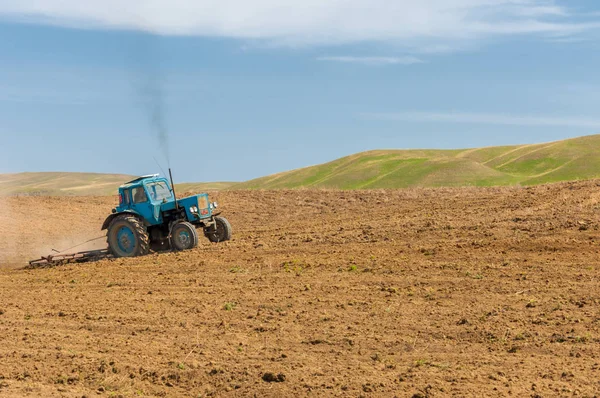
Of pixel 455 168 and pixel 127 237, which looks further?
pixel 455 168

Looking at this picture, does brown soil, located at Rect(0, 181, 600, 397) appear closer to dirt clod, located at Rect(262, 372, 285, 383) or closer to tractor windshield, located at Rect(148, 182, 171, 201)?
dirt clod, located at Rect(262, 372, 285, 383)

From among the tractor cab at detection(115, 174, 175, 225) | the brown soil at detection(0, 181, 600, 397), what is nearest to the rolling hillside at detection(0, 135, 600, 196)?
the tractor cab at detection(115, 174, 175, 225)

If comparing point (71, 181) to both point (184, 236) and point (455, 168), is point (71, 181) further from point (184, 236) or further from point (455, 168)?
point (184, 236)

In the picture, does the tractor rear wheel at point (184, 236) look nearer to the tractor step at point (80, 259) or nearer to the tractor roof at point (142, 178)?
the tractor roof at point (142, 178)

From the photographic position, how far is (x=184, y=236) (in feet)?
66.4

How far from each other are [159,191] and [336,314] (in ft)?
33.6

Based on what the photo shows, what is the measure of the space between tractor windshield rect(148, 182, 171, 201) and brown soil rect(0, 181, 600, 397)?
71.9 inches

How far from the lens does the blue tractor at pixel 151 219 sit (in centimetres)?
2020

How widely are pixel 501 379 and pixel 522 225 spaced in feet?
37.1

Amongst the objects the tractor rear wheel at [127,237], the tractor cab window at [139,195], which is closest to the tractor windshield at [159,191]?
the tractor cab window at [139,195]

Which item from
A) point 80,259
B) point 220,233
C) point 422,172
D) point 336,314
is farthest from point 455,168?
point 336,314

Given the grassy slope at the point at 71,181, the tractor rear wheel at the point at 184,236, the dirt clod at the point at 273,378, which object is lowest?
the dirt clod at the point at 273,378

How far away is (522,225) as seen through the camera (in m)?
19.5

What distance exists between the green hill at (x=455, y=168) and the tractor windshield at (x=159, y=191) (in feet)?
150
